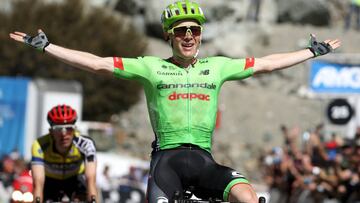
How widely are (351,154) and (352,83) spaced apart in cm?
700

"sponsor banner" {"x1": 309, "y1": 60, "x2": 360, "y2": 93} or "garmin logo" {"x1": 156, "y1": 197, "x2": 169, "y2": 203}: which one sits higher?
"sponsor banner" {"x1": 309, "y1": 60, "x2": 360, "y2": 93}

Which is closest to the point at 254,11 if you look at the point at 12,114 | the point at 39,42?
the point at 12,114

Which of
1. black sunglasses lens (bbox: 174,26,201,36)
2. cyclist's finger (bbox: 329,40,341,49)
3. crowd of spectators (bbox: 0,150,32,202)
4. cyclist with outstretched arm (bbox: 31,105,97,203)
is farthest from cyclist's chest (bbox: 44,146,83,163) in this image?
crowd of spectators (bbox: 0,150,32,202)

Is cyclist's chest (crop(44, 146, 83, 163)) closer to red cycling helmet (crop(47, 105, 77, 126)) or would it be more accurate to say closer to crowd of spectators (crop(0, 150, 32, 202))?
red cycling helmet (crop(47, 105, 77, 126))

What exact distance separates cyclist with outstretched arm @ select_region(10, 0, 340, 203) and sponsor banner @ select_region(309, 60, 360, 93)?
600 inches

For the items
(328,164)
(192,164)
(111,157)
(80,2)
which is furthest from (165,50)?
(192,164)

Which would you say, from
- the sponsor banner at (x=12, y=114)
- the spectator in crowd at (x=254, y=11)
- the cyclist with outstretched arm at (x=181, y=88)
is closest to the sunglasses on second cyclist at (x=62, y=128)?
the cyclist with outstretched arm at (x=181, y=88)

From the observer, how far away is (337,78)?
24547 mm

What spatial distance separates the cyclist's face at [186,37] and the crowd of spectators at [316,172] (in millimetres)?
8756

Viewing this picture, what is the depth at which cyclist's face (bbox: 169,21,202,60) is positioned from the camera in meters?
9.23

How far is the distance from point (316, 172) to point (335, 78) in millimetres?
6064

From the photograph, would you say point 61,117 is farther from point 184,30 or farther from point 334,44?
point 334,44

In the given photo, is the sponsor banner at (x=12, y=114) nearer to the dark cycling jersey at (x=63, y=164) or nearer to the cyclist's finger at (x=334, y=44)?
the dark cycling jersey at (x=63, y=164)

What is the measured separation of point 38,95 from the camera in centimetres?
3062
